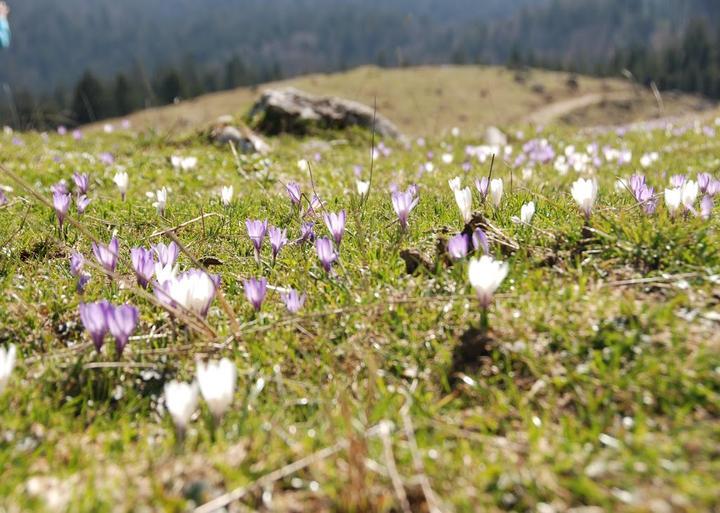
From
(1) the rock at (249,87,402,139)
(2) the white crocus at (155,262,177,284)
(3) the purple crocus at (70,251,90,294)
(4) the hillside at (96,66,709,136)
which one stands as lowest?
(4) the hillside at (96,66,709,136)

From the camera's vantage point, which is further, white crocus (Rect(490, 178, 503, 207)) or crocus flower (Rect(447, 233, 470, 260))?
white crocus (Rect(490, 178, 503, 207))

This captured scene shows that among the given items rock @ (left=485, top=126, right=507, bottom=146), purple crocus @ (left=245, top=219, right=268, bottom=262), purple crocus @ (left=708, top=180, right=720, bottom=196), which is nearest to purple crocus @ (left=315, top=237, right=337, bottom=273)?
purple crocus @ (left=245, top=219, right=268, bottom=262)

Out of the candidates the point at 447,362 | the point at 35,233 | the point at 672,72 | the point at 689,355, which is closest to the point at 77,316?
the point at 35,233

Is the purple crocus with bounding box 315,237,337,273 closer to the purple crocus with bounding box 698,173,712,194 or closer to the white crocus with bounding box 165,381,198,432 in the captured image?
the white crocus with bounding box 165,381,198,432

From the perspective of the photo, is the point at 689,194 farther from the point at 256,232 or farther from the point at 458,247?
the point at 256,232

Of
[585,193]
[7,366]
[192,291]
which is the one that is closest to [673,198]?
[585,193]
